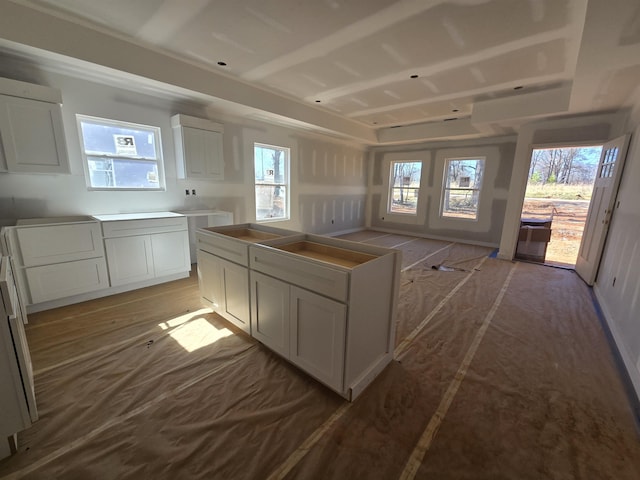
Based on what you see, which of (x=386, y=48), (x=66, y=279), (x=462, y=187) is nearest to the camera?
(x=386, y=48)

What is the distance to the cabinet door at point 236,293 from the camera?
2365mm

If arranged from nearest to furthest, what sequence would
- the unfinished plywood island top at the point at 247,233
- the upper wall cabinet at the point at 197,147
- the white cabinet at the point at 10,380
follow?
the white cabinet at the point at 10,380, the unfinished plywood island top at the point at 247,233, the upper wall cabinet at the point at 197,147

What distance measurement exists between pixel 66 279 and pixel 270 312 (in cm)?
262

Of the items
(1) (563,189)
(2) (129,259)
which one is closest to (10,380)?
(2) (129,259)

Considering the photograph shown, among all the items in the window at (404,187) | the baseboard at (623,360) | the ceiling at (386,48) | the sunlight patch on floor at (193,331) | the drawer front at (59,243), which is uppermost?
the ceiling at (386,48)

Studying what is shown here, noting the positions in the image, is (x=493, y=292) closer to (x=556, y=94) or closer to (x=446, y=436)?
(x=446, y=436)

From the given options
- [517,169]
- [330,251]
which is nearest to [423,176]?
[517,169]

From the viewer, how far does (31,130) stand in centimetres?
279

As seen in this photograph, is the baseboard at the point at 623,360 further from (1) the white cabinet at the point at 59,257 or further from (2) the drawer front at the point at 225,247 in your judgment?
(1) the white cabinet at the point at 59,257

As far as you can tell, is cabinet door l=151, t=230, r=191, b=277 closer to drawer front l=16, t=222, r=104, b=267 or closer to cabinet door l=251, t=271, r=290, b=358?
drawer front l=16, t=222, r=104, b=267

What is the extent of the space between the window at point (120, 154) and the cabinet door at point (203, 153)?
0.42m

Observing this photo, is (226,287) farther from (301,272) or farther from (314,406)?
(314,406)

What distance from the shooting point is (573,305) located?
128 inches

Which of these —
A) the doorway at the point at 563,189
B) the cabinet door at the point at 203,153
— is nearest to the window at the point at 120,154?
the cabinet door at the point at 203,153
